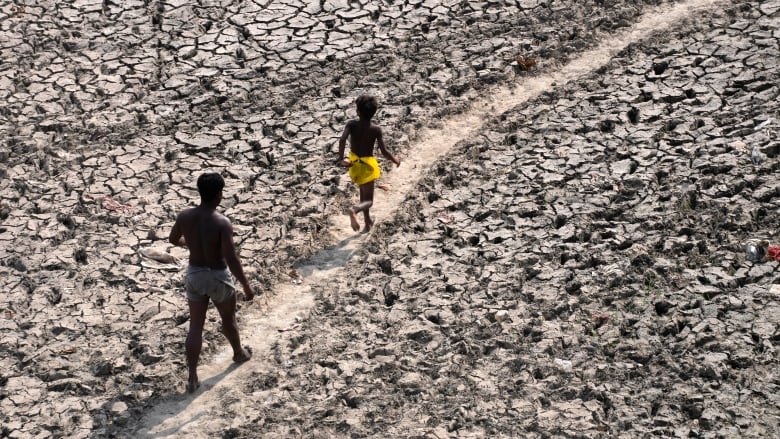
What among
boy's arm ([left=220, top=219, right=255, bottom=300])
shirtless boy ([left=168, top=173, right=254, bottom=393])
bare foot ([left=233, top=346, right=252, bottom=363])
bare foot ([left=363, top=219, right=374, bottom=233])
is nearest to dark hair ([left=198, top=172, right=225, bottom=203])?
shirtless boy ([left=168, top=173, right=254, bottom=393])

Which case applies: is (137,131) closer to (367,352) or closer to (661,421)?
(367,352)

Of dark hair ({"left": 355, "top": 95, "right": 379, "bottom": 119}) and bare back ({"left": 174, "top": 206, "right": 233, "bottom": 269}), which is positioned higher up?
dark hair ({"left": 355, "top": 95, "right": 379, "bottom": 119})

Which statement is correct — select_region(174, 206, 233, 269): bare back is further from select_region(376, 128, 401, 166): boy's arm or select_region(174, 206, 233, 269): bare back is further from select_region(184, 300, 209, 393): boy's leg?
select_region(376, 128, 401, 166): boy's arm

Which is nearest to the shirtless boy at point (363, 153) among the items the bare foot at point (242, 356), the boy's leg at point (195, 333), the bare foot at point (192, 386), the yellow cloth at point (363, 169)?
the yellow cloth at point (363, 169)

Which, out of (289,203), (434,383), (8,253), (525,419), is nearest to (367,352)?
(434,383)

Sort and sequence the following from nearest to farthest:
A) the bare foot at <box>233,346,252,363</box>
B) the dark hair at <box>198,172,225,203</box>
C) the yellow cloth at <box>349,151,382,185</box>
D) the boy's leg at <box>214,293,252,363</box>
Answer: the dark hair at <box>198,172,225,203</box>, the boy's leg at <box>214,293,252,363</box>, the bare foot at <box>233,346,252,363</box>, the yellow cloth at <box>349,151,382,185</box>

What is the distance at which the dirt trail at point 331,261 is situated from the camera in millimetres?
7609

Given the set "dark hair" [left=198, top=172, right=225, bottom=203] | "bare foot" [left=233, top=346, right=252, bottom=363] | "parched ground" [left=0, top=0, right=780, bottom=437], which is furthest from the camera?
"bare foot" [left=233, top=346, right=252, bottom=363]

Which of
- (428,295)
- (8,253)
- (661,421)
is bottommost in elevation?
(661,421)

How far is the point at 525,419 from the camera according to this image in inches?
288

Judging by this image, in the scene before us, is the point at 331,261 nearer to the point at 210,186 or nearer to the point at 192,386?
the point at 192,386

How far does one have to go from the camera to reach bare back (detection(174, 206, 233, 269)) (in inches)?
293

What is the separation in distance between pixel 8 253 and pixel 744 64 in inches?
274

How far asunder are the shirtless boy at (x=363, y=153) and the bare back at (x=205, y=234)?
188 centimetres
